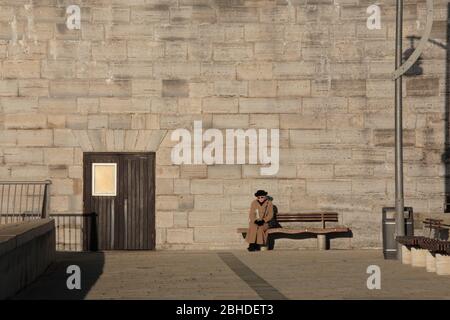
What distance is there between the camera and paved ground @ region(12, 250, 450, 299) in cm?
1620

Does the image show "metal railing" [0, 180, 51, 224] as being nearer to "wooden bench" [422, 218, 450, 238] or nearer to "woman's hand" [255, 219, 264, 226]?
"woman's hand" [255, 219, 264, 226]

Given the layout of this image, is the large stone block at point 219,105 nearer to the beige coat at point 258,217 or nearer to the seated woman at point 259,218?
the seated woman at point 259,218

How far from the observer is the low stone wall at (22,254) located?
597 inches

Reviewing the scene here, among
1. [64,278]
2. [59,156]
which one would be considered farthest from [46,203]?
[64,278]

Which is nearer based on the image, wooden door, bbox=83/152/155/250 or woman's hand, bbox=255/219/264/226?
woman's hand, bbox=255/219/264/226

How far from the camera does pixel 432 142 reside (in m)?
28.5

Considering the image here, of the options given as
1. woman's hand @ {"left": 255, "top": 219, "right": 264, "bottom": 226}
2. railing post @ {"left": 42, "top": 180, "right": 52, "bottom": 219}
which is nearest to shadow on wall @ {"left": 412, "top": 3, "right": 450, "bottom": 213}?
woman's hand @ {"left": 255, "top": 219, "right": 264, "bottom": 226}

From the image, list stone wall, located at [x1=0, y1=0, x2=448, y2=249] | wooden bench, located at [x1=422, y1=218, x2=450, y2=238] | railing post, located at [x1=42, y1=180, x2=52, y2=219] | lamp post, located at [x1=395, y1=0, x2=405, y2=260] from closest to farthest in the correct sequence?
lamp post, located at [x1=395, y1=0, x2=405, y2=260] < railing post, located at [x1=42, y1=180, x2=52, y2=219] < wooden bench, located at [x1=422, y1=218, x2=450, y2=238] < stone wall, located at [x1=0, y1=0, x2=448, y2=249]

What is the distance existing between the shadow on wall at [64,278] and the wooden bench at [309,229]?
4557 millimetres

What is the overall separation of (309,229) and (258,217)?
1.46m

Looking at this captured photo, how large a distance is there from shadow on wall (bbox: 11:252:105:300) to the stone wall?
2906mm

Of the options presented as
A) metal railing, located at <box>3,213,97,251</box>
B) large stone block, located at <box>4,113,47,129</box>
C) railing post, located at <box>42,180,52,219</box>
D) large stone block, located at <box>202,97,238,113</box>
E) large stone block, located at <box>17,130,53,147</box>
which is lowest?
metal railing, located at <box>3,213,97,251</box>
